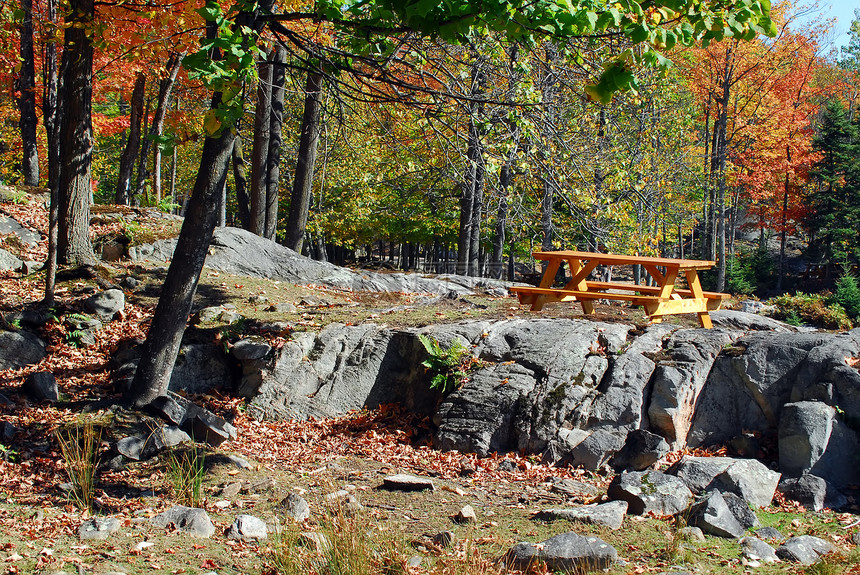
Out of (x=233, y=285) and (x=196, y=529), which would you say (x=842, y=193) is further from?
(x=196, y=529)

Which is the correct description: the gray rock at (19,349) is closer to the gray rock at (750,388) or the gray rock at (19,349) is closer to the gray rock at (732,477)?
the gray rock at (732,477)

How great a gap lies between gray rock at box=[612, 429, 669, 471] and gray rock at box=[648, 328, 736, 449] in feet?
1.03

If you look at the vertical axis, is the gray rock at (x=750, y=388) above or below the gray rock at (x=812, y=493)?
above

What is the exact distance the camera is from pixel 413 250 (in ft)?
126

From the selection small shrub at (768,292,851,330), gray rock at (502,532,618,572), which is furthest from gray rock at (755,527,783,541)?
small shrub at (768,292,851,330)

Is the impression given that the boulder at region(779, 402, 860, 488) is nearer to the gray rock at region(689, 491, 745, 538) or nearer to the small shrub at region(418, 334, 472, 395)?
the gray rock at region(689, 491, 745, 538)

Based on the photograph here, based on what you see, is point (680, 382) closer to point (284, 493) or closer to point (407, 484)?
point (407, 484)

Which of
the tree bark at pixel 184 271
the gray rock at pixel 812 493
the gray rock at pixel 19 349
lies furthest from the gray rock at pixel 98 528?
the gray rock at pixel 812 493

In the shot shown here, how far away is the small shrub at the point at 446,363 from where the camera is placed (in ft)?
25.6

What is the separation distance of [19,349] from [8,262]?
309 cm

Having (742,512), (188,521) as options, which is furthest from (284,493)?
(742,512)

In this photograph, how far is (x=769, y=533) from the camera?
17.7ft

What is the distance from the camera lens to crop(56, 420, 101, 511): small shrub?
16.9 feet

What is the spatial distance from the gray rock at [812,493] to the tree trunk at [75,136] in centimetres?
1002
